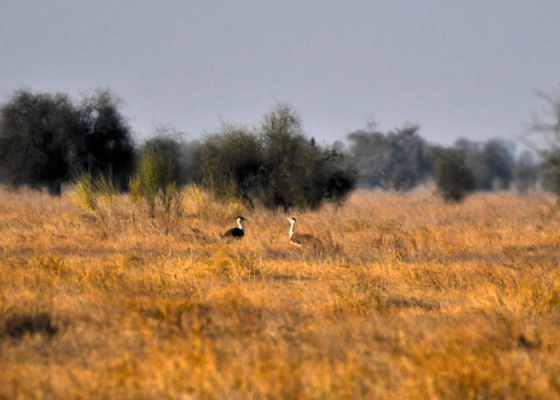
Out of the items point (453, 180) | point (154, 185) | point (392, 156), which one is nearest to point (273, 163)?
point (154, 185)

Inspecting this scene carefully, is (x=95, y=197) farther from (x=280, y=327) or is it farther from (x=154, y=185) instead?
(x=280, y=327)

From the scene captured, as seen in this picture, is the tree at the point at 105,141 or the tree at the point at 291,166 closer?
the tree at the point at 291,166

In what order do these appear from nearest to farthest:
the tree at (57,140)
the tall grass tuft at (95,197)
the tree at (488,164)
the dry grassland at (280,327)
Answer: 1. the dry grassland at (280,327)
2. the tall grass tuft at (95,197)
3. the tree at (57,140)
4. the tree at (488,164)

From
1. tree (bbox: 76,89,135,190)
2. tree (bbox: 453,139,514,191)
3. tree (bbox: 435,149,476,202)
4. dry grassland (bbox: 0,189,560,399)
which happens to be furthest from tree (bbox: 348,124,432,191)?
dry grassland (bbox: 0,189,560,399)

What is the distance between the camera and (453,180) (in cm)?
3619

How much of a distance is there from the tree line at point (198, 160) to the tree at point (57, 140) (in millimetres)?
48

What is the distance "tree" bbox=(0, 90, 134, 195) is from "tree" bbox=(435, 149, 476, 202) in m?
18.1

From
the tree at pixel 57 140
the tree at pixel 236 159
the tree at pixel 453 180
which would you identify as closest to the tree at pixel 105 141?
the tree at pixel 57 140

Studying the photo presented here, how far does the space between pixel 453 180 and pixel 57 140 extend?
72.0ft

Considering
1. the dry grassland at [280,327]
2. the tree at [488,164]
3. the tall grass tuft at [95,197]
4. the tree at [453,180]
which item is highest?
the tree at [488,164]

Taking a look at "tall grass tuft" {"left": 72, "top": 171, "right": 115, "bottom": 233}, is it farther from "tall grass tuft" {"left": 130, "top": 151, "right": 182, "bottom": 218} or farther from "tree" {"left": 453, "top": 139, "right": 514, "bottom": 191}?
"tree" {"left": 453, "top": 139, "right": 514, "bottom": 191}

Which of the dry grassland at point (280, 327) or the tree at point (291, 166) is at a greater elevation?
the tree at point (291, 166)

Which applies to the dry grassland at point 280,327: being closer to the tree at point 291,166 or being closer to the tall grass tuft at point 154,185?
the tall grass tuft at point 154,185

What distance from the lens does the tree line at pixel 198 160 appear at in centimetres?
2061
